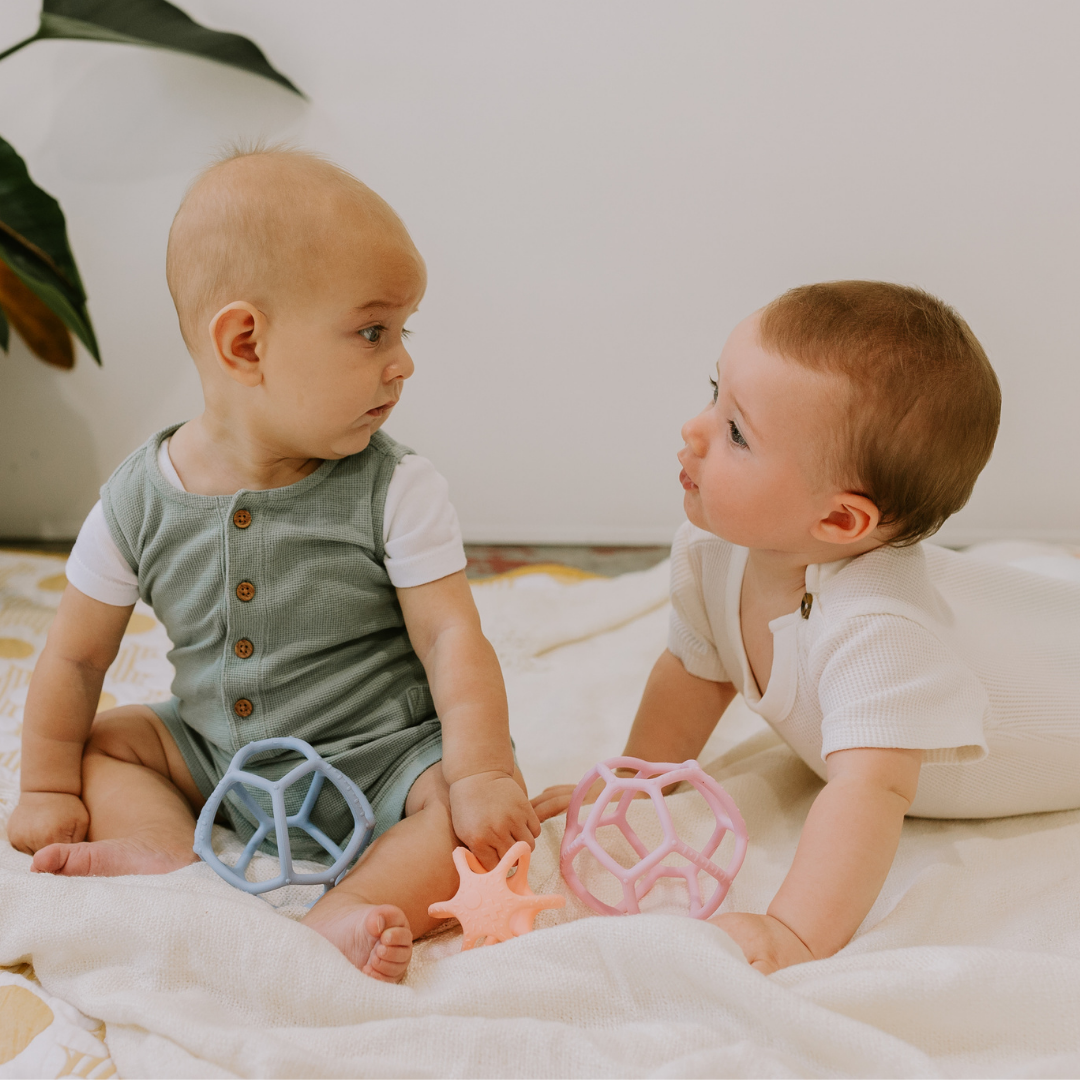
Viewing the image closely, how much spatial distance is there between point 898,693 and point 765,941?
0.21 meters

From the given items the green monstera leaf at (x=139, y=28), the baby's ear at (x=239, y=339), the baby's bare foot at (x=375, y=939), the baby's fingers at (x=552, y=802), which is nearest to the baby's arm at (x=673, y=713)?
the baby's fingers at (x=552, y=802)

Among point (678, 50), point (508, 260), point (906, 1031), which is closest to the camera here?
point (906, 1031)

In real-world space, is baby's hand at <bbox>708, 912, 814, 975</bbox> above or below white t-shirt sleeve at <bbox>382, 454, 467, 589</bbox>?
below

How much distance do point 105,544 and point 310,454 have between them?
0.21 meters

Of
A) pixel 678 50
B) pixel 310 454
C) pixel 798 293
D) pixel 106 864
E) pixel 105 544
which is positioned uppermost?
pixel 678 50

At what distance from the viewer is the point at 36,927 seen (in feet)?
2.20

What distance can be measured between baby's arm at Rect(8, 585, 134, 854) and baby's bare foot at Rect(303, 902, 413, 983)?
296mm

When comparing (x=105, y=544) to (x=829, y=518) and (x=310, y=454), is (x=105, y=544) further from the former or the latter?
(x=829, y=518)

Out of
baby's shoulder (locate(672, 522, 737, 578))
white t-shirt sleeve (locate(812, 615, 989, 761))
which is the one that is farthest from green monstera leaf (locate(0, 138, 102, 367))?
white t-shirt sleeve (locate(812, 615, 989, 761))

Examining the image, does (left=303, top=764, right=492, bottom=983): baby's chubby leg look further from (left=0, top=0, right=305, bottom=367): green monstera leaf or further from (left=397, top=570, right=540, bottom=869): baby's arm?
(left=0, top=0, right=305, bottom=367): green monstera leaf

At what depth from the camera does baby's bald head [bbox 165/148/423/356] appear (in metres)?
0.78

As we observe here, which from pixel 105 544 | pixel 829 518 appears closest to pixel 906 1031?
pixel 829 518

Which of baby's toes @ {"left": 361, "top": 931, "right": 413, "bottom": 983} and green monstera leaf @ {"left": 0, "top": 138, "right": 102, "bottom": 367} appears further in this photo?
green monstera leaf @ {"left": 0, "top": 138, "right": 102, "bottom": 367}

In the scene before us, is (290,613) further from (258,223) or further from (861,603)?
(861,603)
